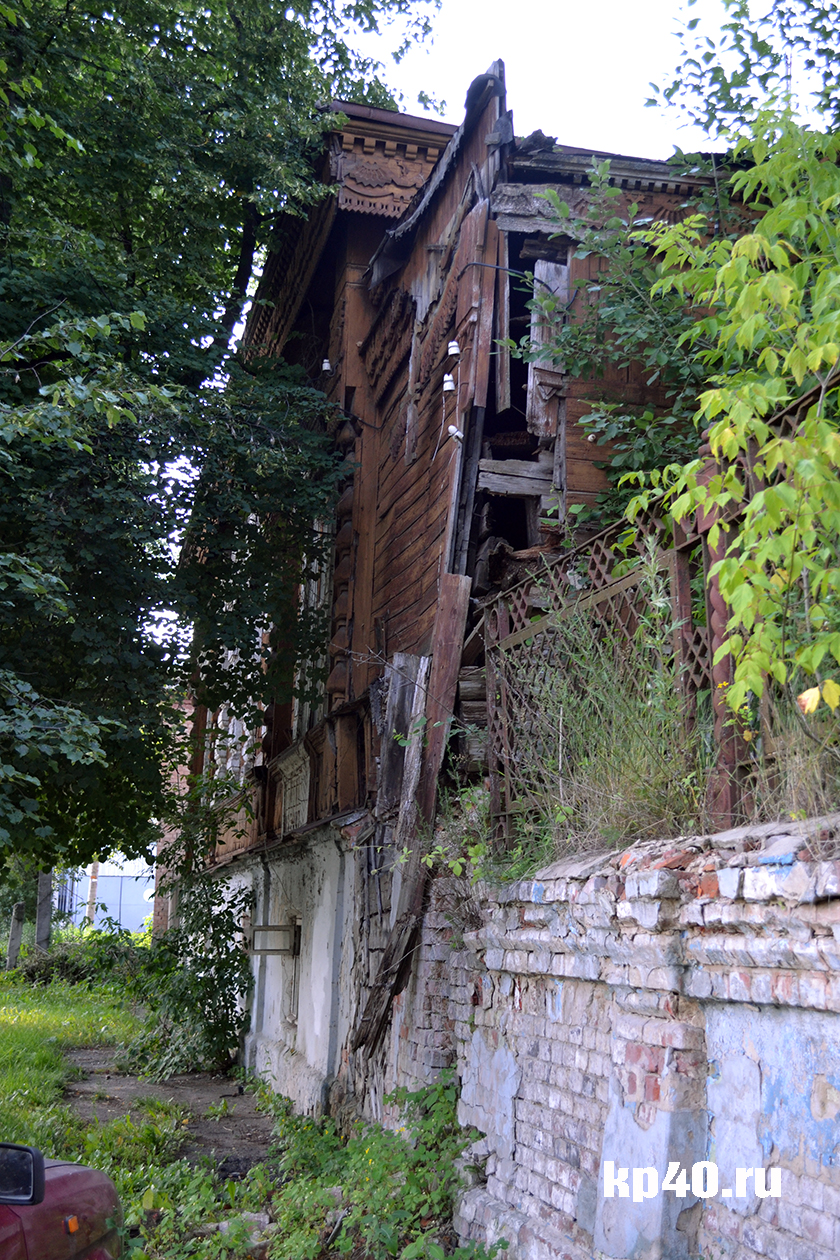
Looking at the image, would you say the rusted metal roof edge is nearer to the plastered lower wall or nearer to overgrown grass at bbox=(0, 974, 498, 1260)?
the plastered lower wall

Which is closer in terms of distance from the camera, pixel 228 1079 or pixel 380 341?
pixel 380 341

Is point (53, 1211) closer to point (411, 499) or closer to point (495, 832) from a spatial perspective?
point (495, 832)

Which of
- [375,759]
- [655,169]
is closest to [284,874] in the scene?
[375,759]

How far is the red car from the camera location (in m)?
2.75

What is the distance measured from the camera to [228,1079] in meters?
13.4

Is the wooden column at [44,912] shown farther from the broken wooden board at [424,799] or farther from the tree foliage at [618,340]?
the tree foliage at [618,340]

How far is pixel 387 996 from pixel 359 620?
4.31 metres

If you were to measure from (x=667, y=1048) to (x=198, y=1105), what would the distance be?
9.64m

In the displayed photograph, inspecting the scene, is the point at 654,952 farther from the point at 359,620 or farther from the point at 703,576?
the point at 359,620

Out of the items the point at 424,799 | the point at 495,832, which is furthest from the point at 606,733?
the point at 424,799

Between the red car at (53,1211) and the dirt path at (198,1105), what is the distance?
544cm

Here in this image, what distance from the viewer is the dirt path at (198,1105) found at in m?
9.01

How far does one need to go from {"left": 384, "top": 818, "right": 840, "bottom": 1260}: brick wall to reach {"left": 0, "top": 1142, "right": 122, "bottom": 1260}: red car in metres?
1.81

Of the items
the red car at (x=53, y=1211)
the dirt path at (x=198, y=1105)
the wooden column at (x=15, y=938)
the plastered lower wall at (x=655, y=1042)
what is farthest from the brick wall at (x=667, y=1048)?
the wooden column at (x=15, y=938)
